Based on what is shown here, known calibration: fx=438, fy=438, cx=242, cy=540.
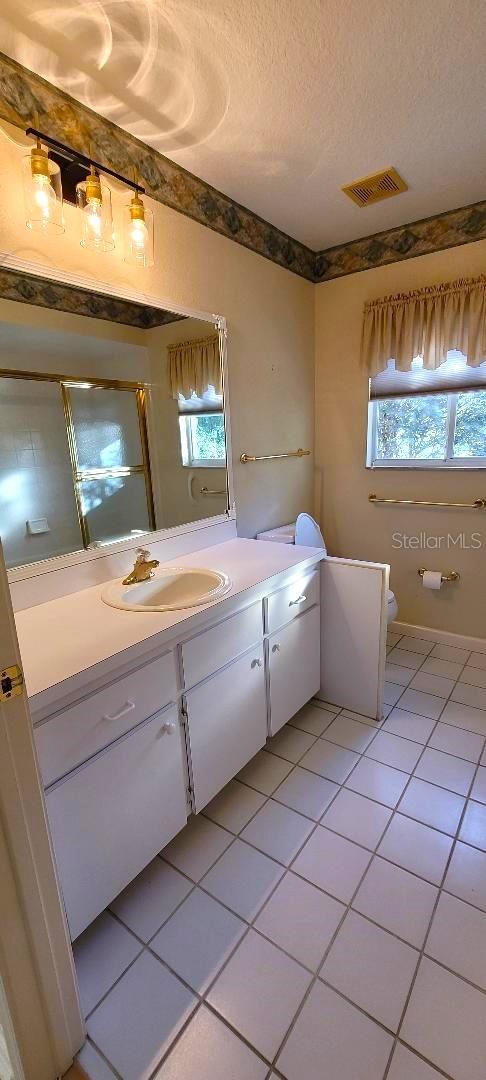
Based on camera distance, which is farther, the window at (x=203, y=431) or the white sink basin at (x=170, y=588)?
the window at (x=203, y=431)

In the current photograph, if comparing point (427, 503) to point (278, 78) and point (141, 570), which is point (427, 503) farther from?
point (278, 78)

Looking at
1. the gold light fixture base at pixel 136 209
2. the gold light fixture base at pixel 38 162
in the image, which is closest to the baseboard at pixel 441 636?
the gold light fixture base at pixel 136 209

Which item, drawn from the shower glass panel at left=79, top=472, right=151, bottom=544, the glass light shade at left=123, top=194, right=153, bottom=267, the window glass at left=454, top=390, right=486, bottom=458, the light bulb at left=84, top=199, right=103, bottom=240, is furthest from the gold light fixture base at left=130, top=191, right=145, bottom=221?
the window glass at left=454, top=390, right=486, bottom=458

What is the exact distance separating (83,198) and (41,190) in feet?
0.54

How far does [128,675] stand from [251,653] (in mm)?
575

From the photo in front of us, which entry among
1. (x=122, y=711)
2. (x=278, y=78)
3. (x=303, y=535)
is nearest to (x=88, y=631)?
(x=122, y=711)

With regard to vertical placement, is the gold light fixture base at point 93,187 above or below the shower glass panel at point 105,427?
above

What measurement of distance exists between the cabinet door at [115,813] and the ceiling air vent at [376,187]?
2259mm

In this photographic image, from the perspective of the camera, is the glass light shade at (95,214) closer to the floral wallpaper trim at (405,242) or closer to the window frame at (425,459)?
the floral wallpaper trim at (405,242)

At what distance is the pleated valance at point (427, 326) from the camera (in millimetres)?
2193

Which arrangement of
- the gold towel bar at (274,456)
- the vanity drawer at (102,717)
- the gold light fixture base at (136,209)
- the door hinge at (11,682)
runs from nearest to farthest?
the door hinge at (11,682) → the vanity drawer at (102,717) → the gold light fixture base at (136,209) → the gold towel bar at (274,456)

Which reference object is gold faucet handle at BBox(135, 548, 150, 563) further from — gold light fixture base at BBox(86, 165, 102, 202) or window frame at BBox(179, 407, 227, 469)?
gold light fixture base at BBox(86, 165, 102, 202)

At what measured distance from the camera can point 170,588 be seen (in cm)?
169

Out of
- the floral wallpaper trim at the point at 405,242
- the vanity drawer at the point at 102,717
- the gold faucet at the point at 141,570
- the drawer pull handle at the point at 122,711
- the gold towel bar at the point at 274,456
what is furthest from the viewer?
the gold towel bar at the point at 274,456
